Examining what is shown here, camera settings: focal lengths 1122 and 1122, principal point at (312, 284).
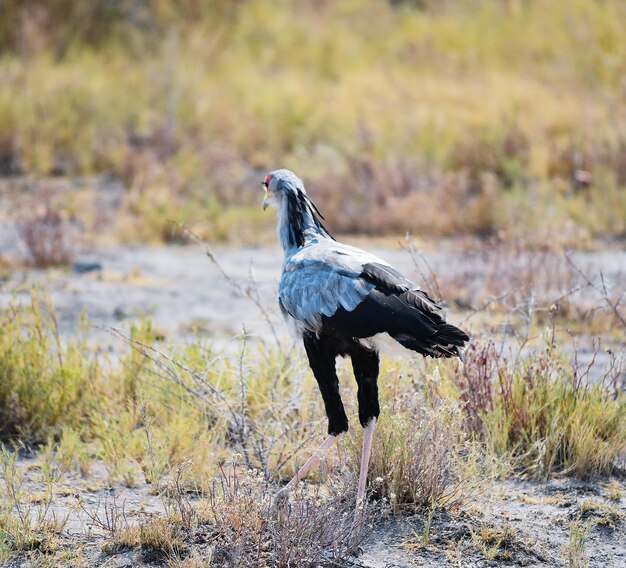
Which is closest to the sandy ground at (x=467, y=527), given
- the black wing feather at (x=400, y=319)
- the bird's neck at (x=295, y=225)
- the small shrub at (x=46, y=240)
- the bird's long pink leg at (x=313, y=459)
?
the bird's long pink leg at (x=313, y=459)

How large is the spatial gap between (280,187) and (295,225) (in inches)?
7.8

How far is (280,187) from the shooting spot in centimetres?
516

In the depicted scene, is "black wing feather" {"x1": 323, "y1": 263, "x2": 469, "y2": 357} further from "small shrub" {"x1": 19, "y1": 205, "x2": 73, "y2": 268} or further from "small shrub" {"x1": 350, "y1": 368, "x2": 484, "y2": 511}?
"small shrub" {"x1": 19, "y1": 205, "x2": 73, "y2": 268}

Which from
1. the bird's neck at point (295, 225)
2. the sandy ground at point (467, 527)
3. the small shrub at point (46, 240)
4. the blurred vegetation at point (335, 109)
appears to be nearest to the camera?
the sandy ground at point (467, 527)

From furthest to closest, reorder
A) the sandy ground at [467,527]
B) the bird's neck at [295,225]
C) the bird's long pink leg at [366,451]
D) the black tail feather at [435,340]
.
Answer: the bird's neck at [295,225] < the bird's long pink leg at [366,451] < the sandy ground at [467,527] < the black tail feather at [435,340]

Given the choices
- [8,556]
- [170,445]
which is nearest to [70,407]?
[170,445]

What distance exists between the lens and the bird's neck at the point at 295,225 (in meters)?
5.10

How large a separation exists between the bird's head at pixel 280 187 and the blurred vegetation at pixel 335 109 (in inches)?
231

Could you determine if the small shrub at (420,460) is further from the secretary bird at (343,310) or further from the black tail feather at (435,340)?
the black tail feather at (435,340)

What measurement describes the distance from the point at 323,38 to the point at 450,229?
859 centimetres

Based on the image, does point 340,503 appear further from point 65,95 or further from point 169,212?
point 65,95

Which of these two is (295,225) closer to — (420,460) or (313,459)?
(313,459)

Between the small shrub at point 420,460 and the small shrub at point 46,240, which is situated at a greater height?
the small shrub at point 46,240

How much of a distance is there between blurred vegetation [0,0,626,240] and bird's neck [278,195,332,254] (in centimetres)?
592
